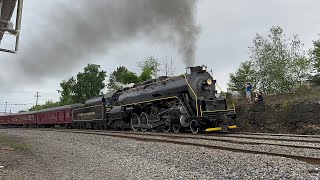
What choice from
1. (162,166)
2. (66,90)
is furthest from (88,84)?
(162,166)

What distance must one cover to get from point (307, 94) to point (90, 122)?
14973mm

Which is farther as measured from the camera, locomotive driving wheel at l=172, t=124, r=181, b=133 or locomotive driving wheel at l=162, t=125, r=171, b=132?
locomotive driving wheel at l=162, t=125, r=171, b=132

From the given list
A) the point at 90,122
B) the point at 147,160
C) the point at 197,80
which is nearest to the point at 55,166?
the point at 147,160

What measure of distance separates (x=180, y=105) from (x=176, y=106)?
28cm

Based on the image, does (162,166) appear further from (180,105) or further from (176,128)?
(176,128)

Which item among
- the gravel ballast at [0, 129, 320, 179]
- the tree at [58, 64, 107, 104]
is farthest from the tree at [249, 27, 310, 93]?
the tree at [58, 64, 107, 104]

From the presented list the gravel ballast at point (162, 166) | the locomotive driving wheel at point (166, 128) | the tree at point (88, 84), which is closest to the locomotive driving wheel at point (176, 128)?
the locomotive driving wheel at point (166, 128)

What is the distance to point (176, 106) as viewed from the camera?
1472cm

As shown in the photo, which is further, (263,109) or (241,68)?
(241,68)

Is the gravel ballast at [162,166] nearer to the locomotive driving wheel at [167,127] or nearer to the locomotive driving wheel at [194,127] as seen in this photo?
the locomotive driving wheel at [194,127]

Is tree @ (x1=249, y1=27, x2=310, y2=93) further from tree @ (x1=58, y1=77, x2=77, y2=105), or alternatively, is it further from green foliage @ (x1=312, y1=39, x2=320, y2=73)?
tree @ (x1=58, y1=77, x2=77, y2=105)

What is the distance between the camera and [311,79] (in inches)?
996

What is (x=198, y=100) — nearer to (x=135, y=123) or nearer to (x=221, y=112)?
(x=221, y=112)

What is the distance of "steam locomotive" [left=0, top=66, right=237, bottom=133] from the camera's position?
14.1 m
